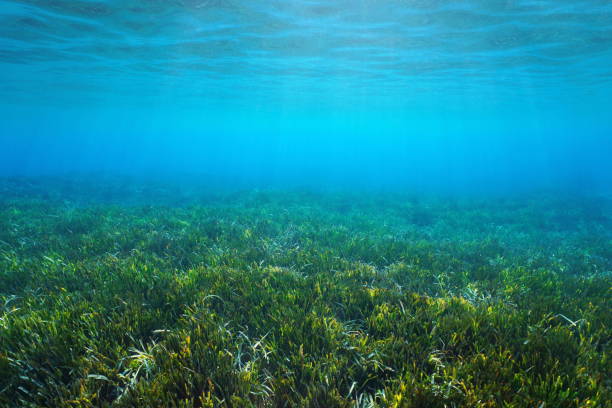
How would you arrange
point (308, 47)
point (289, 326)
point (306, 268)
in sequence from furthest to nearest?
point (308, 47) < point (306, 268) < point (289, 326)

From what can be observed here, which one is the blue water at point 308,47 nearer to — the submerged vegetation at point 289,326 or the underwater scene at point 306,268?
the underwater scene at point 306,268

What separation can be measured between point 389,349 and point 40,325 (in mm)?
4034

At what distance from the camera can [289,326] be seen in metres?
3.90

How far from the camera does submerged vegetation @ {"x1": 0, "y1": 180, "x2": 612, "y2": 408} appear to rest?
2.91m

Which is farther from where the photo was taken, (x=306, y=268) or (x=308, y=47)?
(x=308, y=47)

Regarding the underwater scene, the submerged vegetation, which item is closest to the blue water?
the underwater scene

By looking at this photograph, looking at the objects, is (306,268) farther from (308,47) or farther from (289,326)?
(308,47)

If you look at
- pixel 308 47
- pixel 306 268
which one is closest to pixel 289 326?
pixel 306 268

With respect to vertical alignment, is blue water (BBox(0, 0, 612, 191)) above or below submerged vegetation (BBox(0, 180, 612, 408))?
above

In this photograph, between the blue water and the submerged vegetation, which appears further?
the blue water

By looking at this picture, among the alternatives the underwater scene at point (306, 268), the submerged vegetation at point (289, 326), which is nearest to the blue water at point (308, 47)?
the underwater scene at point (306, 268)

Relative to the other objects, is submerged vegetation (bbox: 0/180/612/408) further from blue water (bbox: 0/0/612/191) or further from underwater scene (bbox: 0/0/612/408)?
blue water (bbox: 0/0/612/191)

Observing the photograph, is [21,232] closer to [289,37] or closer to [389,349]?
[389,349]

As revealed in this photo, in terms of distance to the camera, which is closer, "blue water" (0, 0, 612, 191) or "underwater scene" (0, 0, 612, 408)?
"underwater scene" (0, 0, 612, 408)
